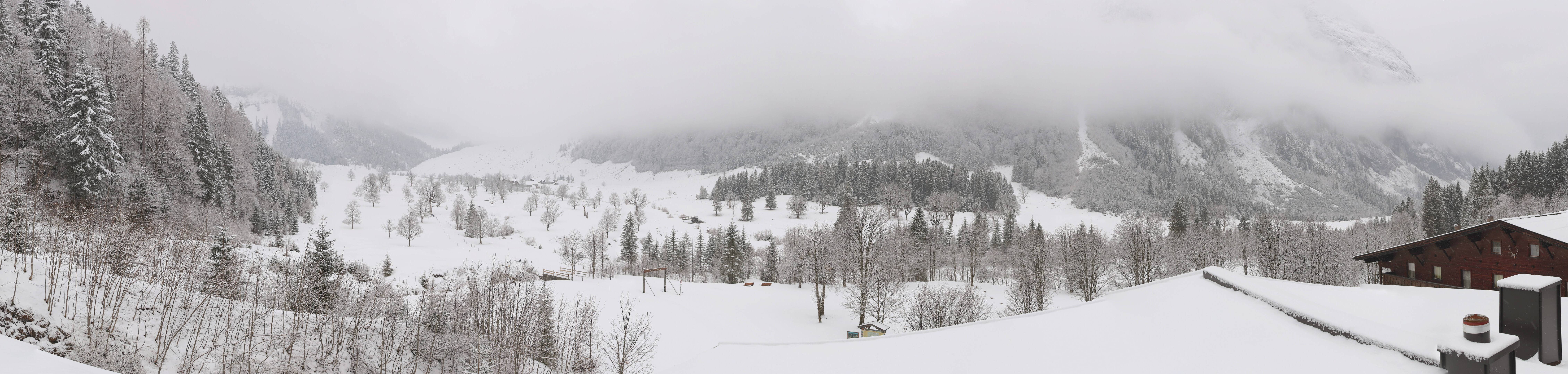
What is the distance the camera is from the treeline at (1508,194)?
60344 mm

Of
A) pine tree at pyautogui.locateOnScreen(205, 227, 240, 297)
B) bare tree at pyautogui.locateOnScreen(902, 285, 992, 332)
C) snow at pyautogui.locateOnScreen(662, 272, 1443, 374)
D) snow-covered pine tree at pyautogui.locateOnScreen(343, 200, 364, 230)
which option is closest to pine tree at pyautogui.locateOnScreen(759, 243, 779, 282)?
bare tree at pyautogui.locateOnScreen(902, 285, 992, 332)

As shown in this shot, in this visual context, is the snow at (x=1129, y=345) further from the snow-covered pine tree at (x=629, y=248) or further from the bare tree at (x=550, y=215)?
the bare tree at (x=550, y=215)

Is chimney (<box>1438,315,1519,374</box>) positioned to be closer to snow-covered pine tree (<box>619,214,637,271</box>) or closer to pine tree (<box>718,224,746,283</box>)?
pine tree (<box>718,224,746,283</box>)

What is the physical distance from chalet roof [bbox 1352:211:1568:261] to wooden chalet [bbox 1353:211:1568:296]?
3cm

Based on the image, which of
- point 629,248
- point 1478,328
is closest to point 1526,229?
point 1478,328

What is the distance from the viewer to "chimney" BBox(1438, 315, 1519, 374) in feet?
9.74

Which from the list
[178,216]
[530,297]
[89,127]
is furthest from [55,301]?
[178,216]

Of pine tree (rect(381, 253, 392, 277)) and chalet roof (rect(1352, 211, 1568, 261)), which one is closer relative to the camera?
chalet roof (rect(1352, 211, 1568, 261))

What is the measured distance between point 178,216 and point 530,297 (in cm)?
3365

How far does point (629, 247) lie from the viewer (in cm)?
7706

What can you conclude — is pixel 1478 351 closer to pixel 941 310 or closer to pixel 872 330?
pixel 872 330

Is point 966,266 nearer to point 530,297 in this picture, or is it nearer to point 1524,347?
point 530,297

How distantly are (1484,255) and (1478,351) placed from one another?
26.6 meters

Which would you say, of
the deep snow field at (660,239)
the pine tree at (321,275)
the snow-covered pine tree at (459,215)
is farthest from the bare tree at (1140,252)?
the snow-covered pine tree at (459,215)
